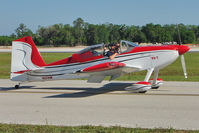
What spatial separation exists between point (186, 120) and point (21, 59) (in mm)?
7986

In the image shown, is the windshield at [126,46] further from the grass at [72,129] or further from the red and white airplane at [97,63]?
the grass at [72,129]

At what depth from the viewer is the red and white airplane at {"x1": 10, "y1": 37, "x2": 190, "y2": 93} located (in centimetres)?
998

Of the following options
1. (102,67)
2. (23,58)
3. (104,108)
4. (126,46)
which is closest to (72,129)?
(104,108)

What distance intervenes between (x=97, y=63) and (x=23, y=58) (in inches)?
140

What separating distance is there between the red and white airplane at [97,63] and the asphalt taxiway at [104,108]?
0.69 m

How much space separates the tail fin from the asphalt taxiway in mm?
1134

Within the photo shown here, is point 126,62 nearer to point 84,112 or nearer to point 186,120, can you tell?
point 84,112

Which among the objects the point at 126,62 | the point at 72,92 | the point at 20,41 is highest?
the point at 20,41

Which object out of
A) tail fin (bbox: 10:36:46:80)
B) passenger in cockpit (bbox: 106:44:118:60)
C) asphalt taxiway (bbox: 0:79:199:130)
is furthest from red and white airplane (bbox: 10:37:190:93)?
asphalt taxiway (bbox: 0:79:199:130)

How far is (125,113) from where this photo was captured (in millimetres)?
7125

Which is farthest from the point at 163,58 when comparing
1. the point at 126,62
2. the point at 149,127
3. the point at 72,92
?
the point at 149,127

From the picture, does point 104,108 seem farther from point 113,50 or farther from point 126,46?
point 126,46

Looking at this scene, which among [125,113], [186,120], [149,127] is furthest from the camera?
[125,113]

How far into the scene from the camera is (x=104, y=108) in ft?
25.5
